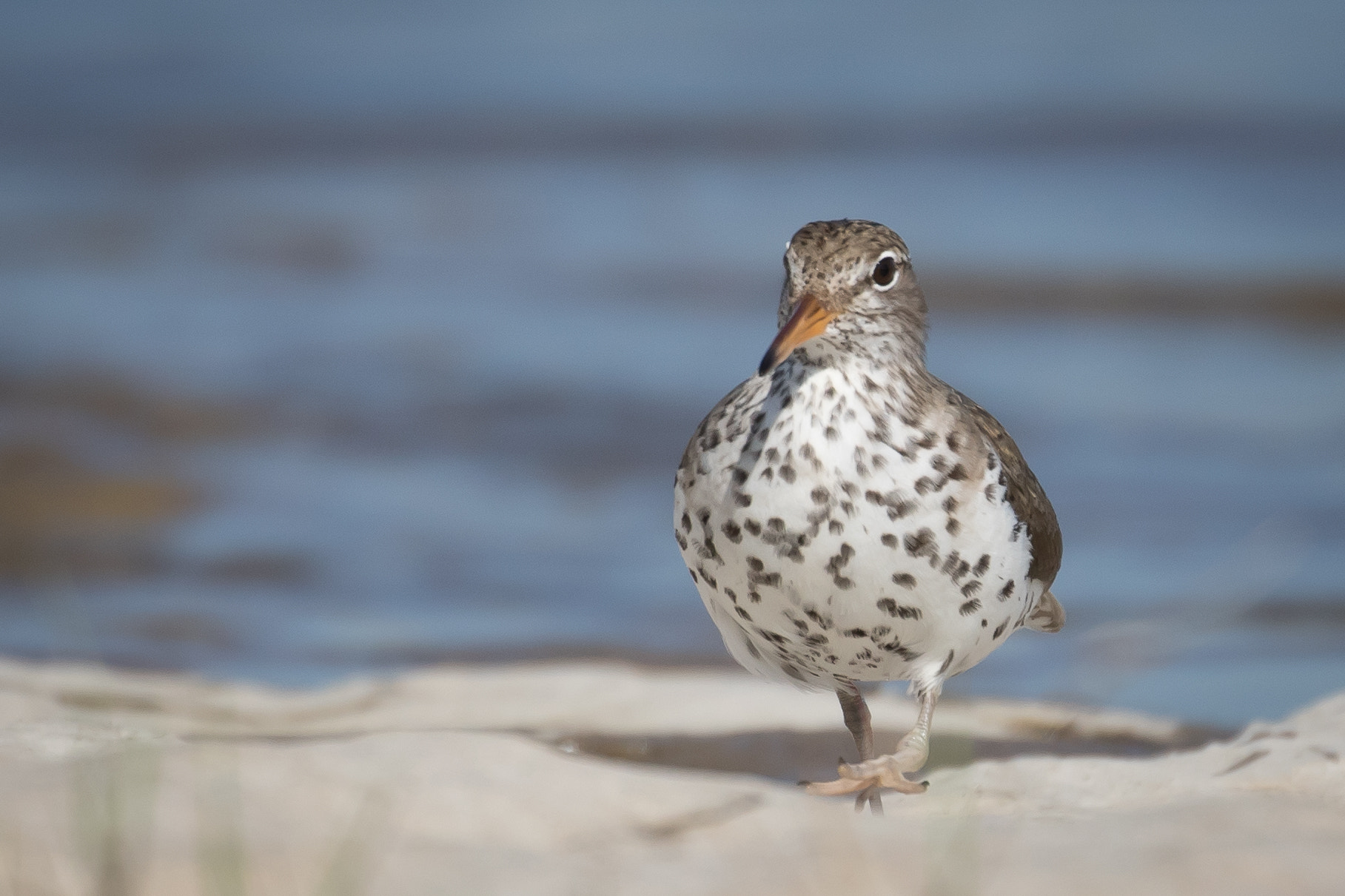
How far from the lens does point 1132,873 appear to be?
13.7 feet

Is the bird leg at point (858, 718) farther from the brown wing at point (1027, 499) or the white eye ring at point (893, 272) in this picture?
the white eye ring at point (893, 272)

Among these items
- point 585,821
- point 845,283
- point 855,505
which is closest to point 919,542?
point 855,505

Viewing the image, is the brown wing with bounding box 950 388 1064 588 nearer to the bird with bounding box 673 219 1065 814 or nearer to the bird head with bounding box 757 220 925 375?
the bird with bounding box 673 219 1065 814

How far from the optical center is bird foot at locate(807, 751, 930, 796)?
555 centimetres

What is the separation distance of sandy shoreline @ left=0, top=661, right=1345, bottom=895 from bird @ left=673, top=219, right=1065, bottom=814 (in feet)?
1.74

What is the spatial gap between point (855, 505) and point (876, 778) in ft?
3.23

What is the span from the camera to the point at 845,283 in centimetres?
564

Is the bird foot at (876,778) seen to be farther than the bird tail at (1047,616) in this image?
No

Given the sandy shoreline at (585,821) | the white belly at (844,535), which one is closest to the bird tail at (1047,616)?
the sandy shoreline at (585,821)

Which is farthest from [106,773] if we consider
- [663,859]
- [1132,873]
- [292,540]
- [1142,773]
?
[292,540]

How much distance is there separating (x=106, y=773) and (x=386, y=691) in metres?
4.01

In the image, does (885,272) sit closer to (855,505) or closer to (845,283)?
(845,283)

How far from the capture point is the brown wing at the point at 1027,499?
5.97 m

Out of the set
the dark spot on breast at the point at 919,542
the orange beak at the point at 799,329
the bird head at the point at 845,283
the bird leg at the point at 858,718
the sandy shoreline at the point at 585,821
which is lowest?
the sandy shoreline at the point at 585,821
